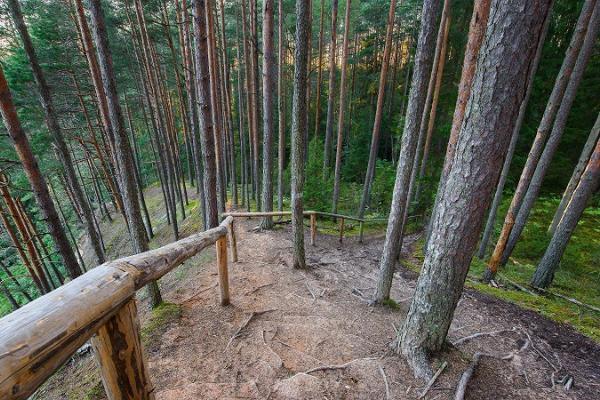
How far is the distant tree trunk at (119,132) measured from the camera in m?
4.07

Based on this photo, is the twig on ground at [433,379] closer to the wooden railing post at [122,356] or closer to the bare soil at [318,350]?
the bare soil at [318,350]

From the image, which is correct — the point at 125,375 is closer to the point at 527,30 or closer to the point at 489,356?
the point at 527,30

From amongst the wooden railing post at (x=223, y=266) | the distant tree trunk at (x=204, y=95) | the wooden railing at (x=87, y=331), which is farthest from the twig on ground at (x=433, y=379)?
the distant tree trunk at (x=204, y=95)

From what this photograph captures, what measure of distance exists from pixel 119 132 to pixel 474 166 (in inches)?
202

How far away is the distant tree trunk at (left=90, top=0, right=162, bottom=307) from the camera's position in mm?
4066

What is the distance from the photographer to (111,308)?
1311 millimetres

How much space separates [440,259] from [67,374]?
4966 millimetres

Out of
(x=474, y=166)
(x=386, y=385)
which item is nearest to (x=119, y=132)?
(x=474, y=166)

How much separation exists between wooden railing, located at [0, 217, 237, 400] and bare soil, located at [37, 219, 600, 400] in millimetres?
1397

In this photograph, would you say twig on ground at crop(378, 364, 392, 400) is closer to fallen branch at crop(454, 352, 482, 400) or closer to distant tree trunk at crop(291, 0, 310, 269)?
fallen branch at crop(454, 352, 482, 400)

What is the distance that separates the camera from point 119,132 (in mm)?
4492

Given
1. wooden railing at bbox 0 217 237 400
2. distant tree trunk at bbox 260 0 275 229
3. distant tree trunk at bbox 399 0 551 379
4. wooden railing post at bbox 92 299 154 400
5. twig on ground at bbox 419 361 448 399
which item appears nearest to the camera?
wooden railing at bbox 0 217 237 400

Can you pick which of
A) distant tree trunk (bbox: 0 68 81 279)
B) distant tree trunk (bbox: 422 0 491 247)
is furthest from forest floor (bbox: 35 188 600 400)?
distant tree trunk (bbox: 422 0 491 247)

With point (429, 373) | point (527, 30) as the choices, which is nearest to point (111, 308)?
point (429, 373)
